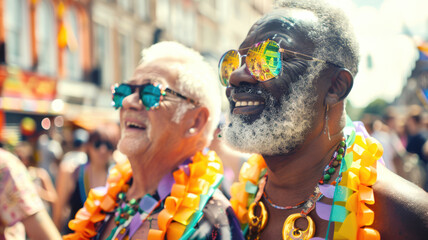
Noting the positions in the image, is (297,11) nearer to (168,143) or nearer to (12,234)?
(168,143)

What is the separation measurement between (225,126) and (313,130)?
0.46m

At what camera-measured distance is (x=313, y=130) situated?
1.89 meters

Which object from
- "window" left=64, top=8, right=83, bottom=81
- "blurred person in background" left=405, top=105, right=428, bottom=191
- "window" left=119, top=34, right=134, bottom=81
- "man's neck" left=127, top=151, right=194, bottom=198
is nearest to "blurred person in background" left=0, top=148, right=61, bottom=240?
"man's neck" left=127, top=151, right=194, bottom=198

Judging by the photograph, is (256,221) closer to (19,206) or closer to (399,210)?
(399,210)

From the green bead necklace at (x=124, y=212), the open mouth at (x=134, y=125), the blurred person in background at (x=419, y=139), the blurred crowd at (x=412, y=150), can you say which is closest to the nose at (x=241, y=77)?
the open mouth at (x=134, y=125)

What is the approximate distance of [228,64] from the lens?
2.15 m

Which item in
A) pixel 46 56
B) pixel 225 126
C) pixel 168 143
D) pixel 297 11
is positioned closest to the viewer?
pixel 297 11

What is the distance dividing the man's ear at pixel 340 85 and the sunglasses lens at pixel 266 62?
28cm

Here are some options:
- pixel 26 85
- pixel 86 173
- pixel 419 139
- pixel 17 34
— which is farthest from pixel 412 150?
pixel 17 34

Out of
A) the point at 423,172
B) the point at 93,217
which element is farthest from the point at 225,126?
the point at 423,172

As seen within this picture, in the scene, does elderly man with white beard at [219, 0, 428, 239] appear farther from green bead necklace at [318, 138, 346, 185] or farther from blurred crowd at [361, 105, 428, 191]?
blurred crowd at [361, 105, 428, 191]

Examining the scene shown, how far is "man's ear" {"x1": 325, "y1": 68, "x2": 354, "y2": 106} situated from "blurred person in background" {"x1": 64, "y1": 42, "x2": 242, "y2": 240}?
0.86 m

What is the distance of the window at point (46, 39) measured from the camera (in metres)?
12.5

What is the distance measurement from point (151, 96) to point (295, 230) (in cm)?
117
